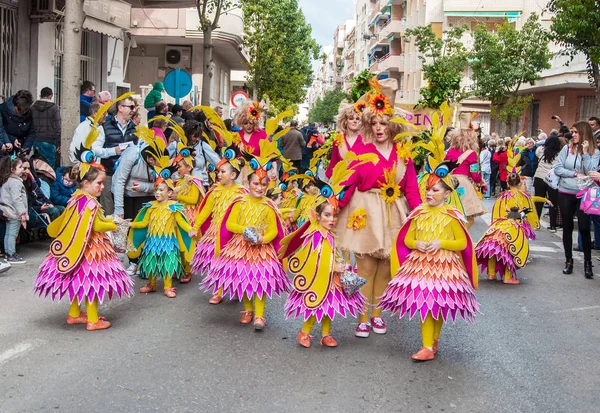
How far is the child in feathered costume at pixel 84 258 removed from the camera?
259 inches

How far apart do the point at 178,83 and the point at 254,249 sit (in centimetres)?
1041

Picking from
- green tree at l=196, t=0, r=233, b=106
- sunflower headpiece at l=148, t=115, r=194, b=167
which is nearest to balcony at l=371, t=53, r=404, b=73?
green tree at l=196, t=0, r=233, b=106

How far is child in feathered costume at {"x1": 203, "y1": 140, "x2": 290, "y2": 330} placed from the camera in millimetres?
6730

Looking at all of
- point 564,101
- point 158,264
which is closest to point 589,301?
point 158,264

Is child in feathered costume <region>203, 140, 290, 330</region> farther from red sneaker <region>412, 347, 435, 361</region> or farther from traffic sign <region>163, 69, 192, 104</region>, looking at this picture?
traffic sign <region>163, 69, 192, 104</region>

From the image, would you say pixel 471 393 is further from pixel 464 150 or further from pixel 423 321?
pixel 464 150

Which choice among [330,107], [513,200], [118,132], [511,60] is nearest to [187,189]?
[118,132]

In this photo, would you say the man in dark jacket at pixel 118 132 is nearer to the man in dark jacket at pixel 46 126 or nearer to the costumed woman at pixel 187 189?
the costumed woman at pixel 187 189

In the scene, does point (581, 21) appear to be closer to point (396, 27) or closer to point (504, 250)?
point (504, 250)

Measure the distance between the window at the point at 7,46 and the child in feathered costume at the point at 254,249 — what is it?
997cm

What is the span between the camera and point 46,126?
38.5 feet

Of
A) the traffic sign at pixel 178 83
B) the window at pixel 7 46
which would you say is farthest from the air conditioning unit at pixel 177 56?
the window at pixel 7 46

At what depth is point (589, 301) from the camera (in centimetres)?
873

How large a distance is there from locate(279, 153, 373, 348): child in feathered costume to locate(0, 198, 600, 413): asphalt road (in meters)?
0.30
